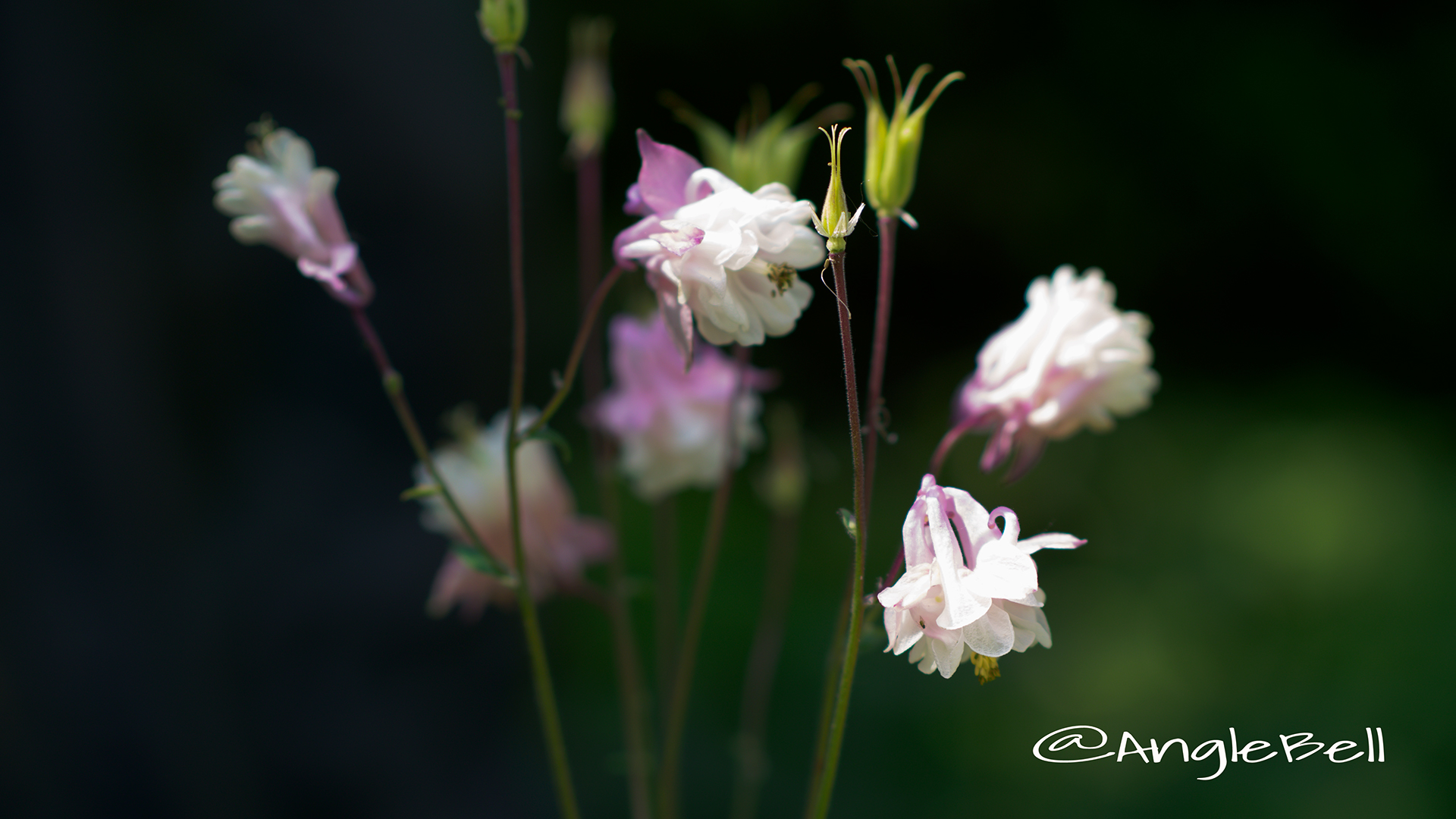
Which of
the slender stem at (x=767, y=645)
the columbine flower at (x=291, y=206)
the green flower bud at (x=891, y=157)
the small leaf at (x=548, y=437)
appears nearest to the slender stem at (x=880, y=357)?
the green flower bud at (x=891, y=157)

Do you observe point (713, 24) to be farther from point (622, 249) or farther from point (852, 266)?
point (622, 249)

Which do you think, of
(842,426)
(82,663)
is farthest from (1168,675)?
(82,663)

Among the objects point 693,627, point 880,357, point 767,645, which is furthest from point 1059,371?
point 767,645

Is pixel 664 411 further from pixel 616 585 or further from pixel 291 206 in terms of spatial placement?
pixel 291 206

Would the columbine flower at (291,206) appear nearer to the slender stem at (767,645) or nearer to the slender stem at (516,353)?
the slender stem at (516,353)

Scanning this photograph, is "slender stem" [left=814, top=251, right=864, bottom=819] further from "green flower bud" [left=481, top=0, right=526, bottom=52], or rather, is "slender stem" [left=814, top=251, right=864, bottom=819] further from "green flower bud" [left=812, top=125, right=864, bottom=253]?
"green flower bud" [left=481, top=0, right=526, bottom=52]

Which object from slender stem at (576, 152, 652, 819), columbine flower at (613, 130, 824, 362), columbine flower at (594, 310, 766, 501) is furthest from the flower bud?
columbine flower at (613, 130, 824, 362)
